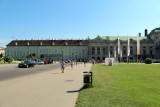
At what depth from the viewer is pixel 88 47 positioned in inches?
6718

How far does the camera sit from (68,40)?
590 feet

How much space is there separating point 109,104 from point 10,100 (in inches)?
153

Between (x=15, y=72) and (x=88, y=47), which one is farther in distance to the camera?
(x=88, y=47)

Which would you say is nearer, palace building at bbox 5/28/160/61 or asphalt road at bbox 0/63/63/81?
asphalt road at bbox 0/63/63/81

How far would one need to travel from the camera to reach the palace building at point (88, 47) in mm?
165000

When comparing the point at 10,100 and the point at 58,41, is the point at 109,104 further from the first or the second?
the point at 58,41

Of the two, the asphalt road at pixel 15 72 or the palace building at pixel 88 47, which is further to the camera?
the palace building at pixel 88 47

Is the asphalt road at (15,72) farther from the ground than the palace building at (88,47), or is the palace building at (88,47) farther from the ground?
the palace building at (88,47)

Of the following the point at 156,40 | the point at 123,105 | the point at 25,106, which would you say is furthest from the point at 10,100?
the point at 156,40

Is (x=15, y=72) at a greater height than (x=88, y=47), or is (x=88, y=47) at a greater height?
(x=88, y=47)

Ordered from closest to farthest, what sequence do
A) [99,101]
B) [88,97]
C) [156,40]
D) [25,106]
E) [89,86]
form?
[25,106] → [99,101] → [88,97] → [89,86] → [156,40]

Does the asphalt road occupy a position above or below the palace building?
below

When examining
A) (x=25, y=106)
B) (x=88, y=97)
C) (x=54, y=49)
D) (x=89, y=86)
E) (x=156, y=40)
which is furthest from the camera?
(x=54, y=49)

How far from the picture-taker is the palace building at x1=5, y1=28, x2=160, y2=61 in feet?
541
